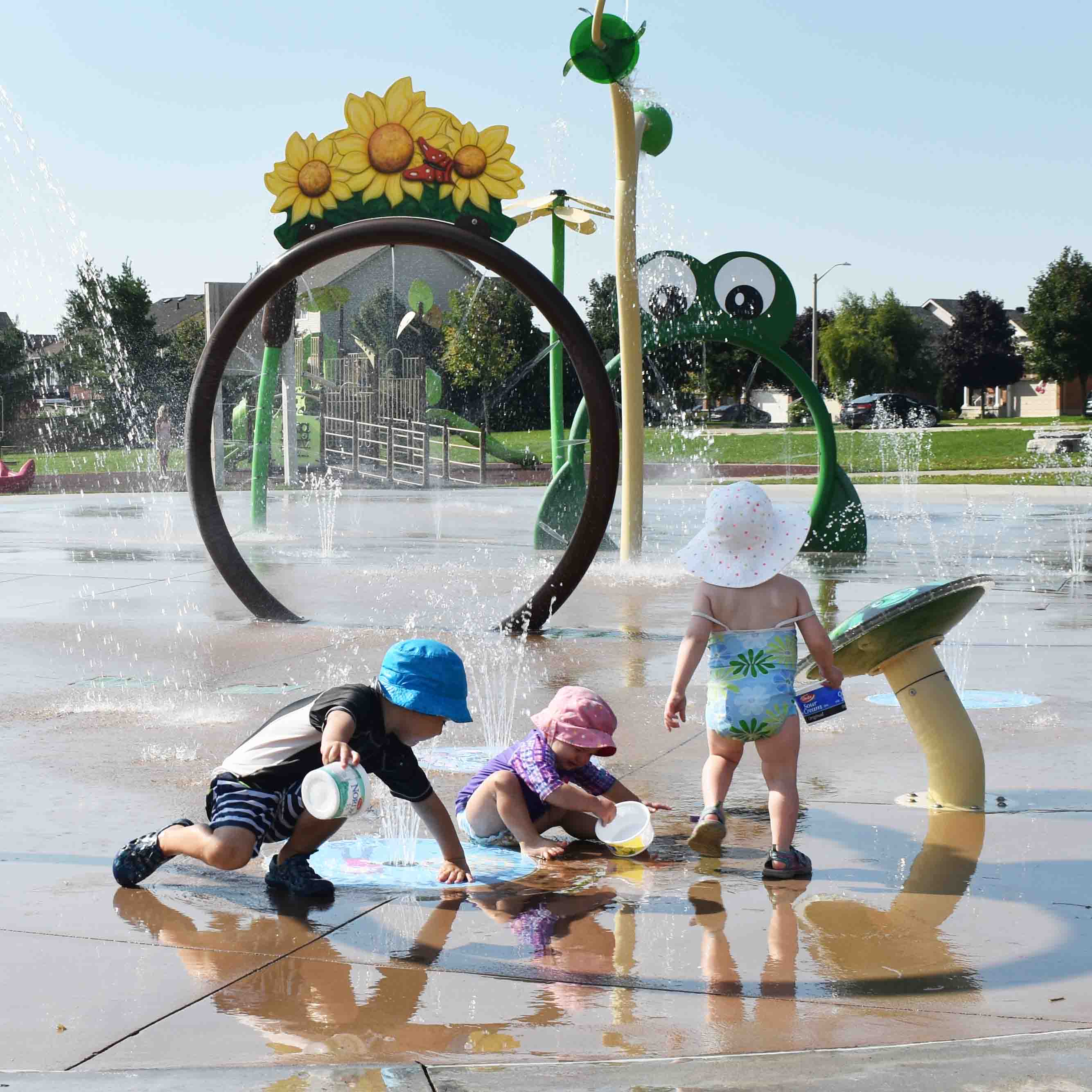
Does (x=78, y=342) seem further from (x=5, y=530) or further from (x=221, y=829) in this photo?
(x=221, y=829)

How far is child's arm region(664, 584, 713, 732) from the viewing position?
4406 mm

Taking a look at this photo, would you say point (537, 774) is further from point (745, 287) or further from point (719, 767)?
point (745, 287)

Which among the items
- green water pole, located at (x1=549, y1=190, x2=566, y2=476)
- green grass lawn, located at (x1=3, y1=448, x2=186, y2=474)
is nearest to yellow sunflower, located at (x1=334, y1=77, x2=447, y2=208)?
green water pole, located at (x1=549, y1=190, x2=566, y2=476)

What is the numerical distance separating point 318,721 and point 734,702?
4.18 ft

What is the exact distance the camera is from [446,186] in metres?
9.23

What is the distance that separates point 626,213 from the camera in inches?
494

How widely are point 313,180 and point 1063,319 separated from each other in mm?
52530

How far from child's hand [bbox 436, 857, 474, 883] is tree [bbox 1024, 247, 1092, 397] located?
57404mm

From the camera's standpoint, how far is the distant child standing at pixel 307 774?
396 centimetres

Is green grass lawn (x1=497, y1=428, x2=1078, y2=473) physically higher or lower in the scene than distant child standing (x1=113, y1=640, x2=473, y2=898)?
higher

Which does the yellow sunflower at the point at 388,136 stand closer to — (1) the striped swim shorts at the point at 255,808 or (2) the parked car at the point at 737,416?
(1) the striped swim shorts at the point at 255,808

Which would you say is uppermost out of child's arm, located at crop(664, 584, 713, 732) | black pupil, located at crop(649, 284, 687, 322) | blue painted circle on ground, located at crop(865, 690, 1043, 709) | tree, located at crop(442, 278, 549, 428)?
tree, located at crop(442, 278, 549, 428)

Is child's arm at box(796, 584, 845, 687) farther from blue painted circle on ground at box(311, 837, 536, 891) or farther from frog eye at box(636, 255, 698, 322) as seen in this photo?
frog eye at box(636, 255, 698, 322)

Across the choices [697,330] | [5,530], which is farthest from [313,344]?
[697,330]
